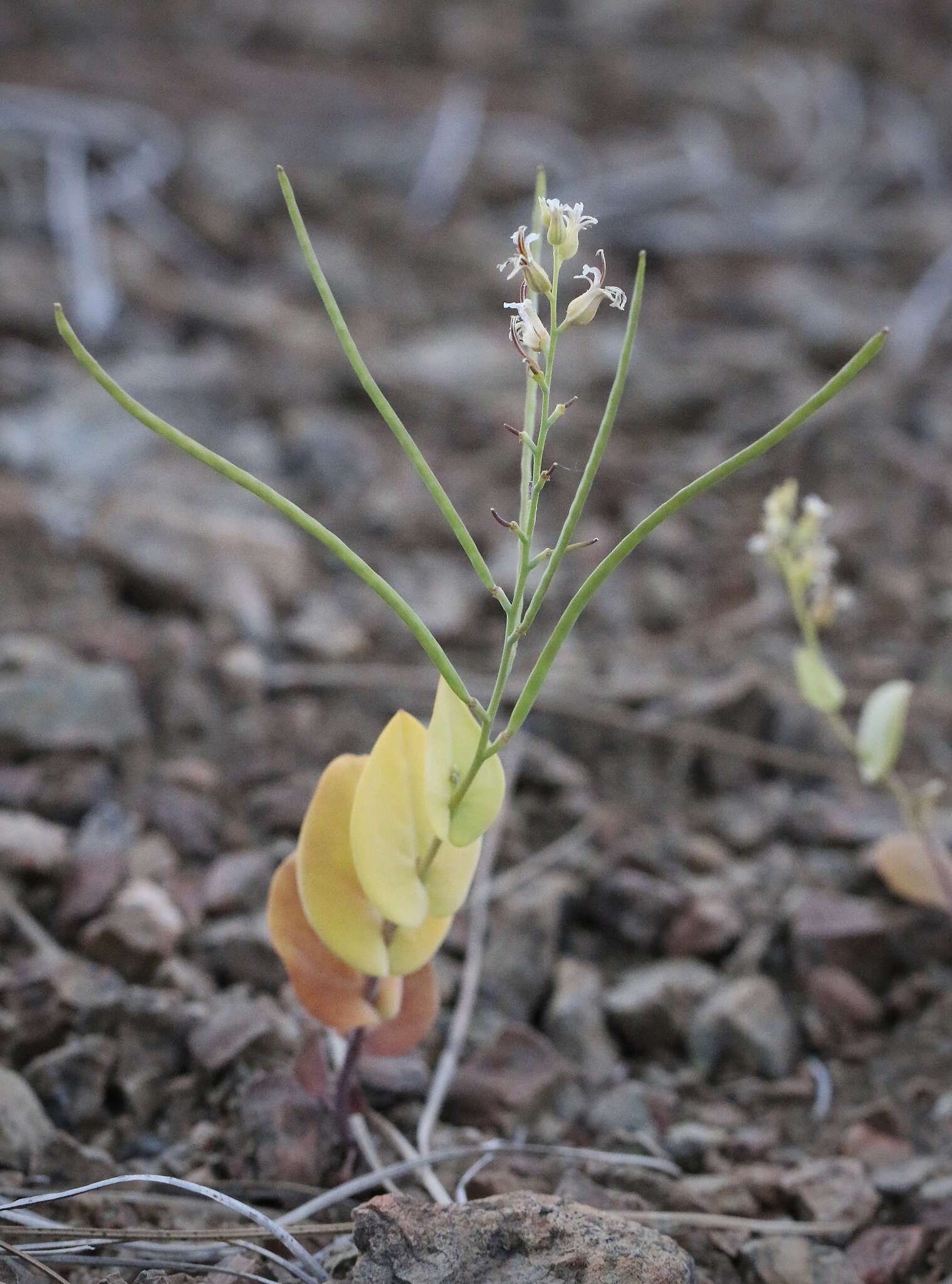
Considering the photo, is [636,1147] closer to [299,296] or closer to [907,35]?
[299,296]

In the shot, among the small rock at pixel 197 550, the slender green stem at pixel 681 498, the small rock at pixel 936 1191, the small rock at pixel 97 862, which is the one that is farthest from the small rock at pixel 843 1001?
the small rock at pixel 197 550

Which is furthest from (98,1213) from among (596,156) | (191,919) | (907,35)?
(907,35)

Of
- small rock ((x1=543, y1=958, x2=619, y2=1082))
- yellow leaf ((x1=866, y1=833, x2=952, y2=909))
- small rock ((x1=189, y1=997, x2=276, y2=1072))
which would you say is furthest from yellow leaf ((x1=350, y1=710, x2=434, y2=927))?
yellow leaf ((x1=866, y1=833, x2=952, y2=909))

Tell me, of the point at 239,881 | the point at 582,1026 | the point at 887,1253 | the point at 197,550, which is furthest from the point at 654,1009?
the point at 197,550

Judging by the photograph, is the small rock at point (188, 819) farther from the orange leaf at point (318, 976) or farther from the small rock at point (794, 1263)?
the small rock at point (794, 1263)

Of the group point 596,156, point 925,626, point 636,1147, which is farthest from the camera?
point 596,156

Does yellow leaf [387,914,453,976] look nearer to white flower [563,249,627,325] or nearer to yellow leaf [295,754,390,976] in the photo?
yellow leaf [295,754,390,976]

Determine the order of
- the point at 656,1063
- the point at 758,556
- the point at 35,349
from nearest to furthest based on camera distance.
→ the point at 656,1063, the point at 758,556, the point at 35,349
